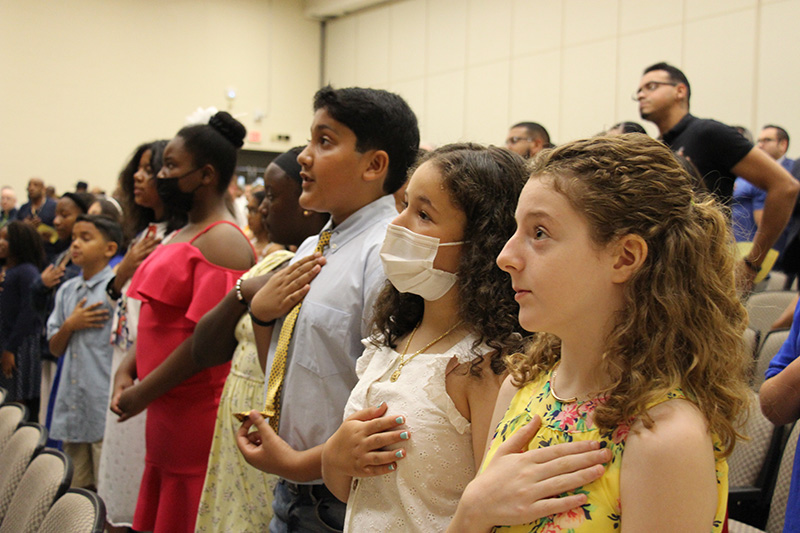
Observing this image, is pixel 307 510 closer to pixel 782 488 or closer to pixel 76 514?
pixel 76 514

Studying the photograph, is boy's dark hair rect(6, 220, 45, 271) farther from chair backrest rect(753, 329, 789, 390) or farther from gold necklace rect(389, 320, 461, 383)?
chair backrest rect(753, 329, 789, 390)

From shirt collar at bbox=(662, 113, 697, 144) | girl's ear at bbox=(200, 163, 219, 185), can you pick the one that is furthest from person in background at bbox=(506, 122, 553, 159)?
girl's ear at bbox=(200, 163, 219, 185)

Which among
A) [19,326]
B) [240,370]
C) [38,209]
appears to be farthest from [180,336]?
[38,209]

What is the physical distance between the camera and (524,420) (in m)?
1.08

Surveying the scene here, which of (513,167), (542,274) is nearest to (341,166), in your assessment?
(513,167)

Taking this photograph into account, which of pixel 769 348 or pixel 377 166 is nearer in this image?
pixel 377 166

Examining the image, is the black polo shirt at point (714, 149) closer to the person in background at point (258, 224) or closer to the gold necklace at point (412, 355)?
the gold necklace at point (412, 355)

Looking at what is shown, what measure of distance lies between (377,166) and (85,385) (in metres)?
2.33

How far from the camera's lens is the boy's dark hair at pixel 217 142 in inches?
102

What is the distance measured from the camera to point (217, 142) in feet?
8.62

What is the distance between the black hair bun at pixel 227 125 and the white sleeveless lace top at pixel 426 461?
168cm

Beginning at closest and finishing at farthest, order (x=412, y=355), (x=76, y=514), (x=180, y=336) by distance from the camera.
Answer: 1. (x=412, y=355)
2. (x=76, y=514)
3. (x=180, y=336)

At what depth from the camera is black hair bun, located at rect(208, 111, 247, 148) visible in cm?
268

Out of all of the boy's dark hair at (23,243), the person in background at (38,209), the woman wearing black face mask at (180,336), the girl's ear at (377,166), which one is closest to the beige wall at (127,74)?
the person in background at (38,209)
